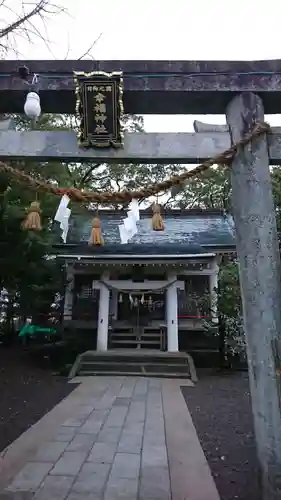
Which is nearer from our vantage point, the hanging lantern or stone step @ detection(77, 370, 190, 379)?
the hanging lantern

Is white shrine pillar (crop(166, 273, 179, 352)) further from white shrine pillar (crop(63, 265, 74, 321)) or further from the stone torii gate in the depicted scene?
the stone torii gate

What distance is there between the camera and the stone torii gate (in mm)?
3270

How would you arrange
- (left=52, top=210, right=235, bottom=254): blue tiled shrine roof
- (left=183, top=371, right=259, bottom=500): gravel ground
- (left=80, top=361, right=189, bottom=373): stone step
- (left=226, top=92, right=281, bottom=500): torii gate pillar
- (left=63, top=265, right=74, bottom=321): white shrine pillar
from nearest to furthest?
1. (left=226, top=92, right=281, bottom=500): torii gate pillar
2. (left=183, top=371, right=259, bottom=500): gravel ground
3. (left=80, top=361, right=189, bottom=373): stone step
4. (left=52, top=210, right=235, bottom=254): blue tiled shrine roof
5. (left=63, top=265, right=74, bottom=321): white shrine pillar

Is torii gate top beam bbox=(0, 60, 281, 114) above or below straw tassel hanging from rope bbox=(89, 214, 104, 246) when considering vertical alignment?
above

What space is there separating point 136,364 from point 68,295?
4.44m

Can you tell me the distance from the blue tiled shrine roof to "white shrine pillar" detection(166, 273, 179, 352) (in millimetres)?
1248

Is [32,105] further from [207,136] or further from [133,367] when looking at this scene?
[133,367]

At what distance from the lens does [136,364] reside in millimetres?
11023

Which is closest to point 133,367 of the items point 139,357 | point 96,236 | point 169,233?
point 139,357

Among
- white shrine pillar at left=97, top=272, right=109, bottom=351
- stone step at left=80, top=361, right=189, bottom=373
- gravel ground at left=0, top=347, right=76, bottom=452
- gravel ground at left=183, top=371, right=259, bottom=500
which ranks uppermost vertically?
white shrine pillar at left=97, top=272, right=109, bottom=351

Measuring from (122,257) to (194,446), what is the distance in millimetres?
8167

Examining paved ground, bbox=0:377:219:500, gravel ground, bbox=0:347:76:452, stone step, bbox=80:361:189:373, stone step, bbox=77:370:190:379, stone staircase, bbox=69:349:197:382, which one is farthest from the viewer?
stone step, bbox=80:361:189:373

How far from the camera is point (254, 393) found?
3.13 meters

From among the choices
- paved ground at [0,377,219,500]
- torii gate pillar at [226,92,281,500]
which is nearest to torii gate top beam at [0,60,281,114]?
torii gate pillar at [226,92,281,500]
